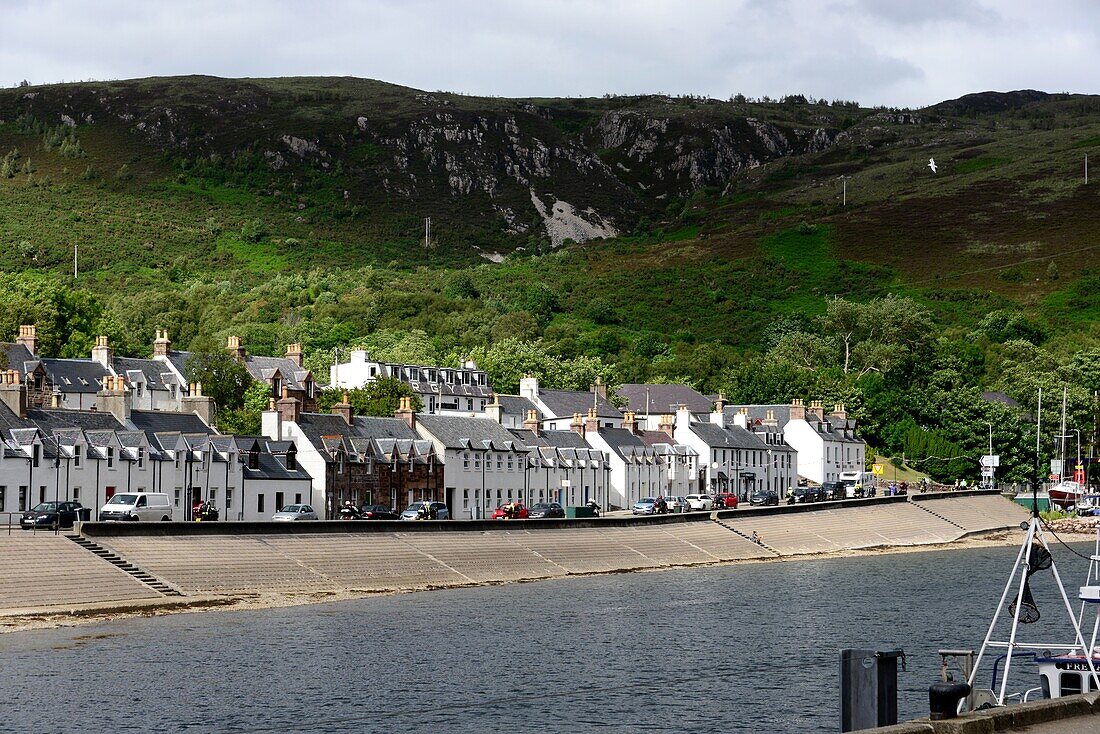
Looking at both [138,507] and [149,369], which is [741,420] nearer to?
[149,369]

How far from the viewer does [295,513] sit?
3602 inches

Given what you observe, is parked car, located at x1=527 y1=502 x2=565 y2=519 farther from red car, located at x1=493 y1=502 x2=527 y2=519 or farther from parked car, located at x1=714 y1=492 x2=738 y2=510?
parked car, located at x1=714 y1=492 x2=738 y2=510

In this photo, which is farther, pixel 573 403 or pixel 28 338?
pixel 573 403

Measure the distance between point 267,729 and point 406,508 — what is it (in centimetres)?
6461

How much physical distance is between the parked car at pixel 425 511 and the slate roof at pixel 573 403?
48.5 metres

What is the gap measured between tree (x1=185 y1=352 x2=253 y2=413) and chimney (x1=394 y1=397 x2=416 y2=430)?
16.2 meters

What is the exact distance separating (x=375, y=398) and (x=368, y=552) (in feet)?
153

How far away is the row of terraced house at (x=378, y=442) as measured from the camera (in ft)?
287

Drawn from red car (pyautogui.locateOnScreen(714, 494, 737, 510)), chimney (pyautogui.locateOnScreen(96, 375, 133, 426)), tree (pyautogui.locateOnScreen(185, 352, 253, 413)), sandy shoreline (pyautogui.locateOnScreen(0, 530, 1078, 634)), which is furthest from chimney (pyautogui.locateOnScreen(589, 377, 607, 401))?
chimney (pyautogui.locateOnScreen(96, 375, 133, 426))

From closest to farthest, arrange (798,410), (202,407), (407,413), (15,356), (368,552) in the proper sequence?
1. (368,552)
2. (202,407)
3. (407,413)
4. (15,356)
5. (798,410)

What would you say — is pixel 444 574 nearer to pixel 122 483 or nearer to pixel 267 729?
pixel 122 483

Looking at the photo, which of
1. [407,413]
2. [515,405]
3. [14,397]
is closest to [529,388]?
[515,405]

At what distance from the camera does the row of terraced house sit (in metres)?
87.6

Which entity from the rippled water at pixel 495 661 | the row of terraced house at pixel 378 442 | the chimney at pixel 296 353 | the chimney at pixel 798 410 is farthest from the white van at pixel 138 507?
the chimney at pixel 798 410
